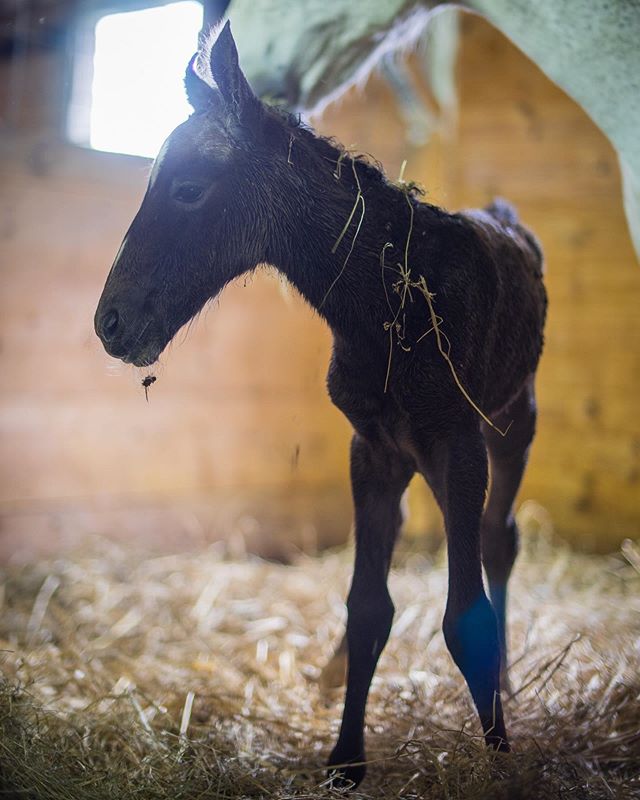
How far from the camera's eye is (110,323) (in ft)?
5.57

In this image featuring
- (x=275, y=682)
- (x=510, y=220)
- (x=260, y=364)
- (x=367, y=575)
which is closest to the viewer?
(x=367, y=575)

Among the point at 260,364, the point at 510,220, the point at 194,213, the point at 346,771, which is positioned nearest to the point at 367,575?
the point at 346,771

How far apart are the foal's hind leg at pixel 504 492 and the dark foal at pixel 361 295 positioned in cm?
39

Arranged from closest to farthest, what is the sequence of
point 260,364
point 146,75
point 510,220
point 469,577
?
1. point 469,577
2. point 146,75
3. point 510,220
4. point 260,364

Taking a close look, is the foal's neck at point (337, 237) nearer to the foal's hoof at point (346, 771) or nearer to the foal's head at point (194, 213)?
the foal's head at point (194, 213)

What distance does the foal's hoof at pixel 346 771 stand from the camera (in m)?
1.89

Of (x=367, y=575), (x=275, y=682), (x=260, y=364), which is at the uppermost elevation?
(x=367, y=575)

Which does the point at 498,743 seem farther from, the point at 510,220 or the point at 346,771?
the point at 510,220

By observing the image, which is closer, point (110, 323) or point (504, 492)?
point (110, 323)

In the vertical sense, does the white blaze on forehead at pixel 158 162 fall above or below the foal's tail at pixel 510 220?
above

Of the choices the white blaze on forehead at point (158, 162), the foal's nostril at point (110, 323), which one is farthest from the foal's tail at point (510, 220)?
the foal's nostril at point (110, 323)

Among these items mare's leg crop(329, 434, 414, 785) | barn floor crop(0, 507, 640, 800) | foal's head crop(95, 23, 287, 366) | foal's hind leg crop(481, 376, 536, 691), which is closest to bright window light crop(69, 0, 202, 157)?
foal's head crop(95, 23, 287, 366)

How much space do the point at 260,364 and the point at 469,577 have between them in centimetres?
274

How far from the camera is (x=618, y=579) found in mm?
3795
